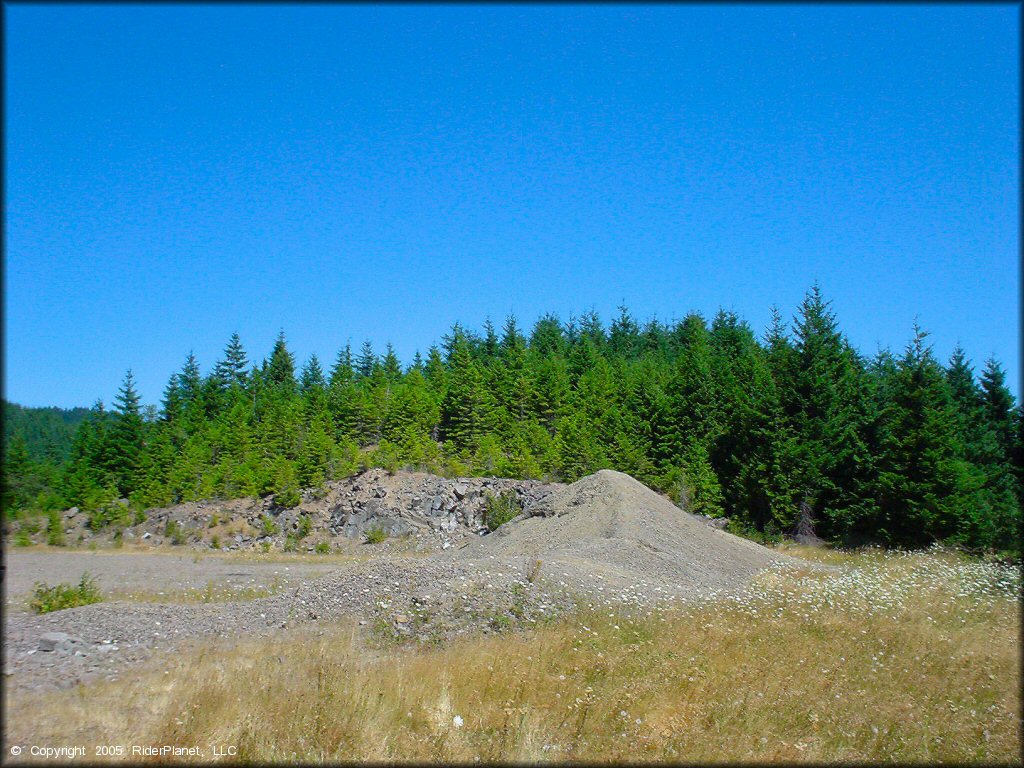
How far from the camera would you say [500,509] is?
30.8 meters

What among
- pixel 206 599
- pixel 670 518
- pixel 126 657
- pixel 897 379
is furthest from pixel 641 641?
pixel 897 379

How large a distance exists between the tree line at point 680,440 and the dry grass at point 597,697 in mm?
16777

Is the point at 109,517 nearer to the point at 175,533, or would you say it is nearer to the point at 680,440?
the point at 175,533

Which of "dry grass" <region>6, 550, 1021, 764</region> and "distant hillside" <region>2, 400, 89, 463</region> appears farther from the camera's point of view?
"distant hillside" <region>2, 400, 89, 463</region>

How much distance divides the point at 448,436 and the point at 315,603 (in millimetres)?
29208

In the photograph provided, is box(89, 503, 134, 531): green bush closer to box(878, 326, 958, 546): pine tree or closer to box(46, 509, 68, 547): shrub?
box(46, 509, 68, 547): shrub

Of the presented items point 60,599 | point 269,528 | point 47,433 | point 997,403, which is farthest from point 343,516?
point 47,433

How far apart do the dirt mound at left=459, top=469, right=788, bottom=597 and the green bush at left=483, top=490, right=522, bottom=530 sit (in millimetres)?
4949

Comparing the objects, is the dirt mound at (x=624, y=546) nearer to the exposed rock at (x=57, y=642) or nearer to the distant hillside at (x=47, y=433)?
the exposed rock at (x=57, y=642)

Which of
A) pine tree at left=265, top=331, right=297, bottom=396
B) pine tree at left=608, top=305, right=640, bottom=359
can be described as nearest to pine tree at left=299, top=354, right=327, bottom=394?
pine tree at left=265, top=331, right=297, bottom=396

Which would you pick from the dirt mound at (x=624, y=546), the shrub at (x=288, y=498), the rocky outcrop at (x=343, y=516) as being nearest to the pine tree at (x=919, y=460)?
the dirt mound at (x=624, y=546)

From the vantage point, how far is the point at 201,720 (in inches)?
243

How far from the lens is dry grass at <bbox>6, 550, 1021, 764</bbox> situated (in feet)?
20.2

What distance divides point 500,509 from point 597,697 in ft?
77.4
